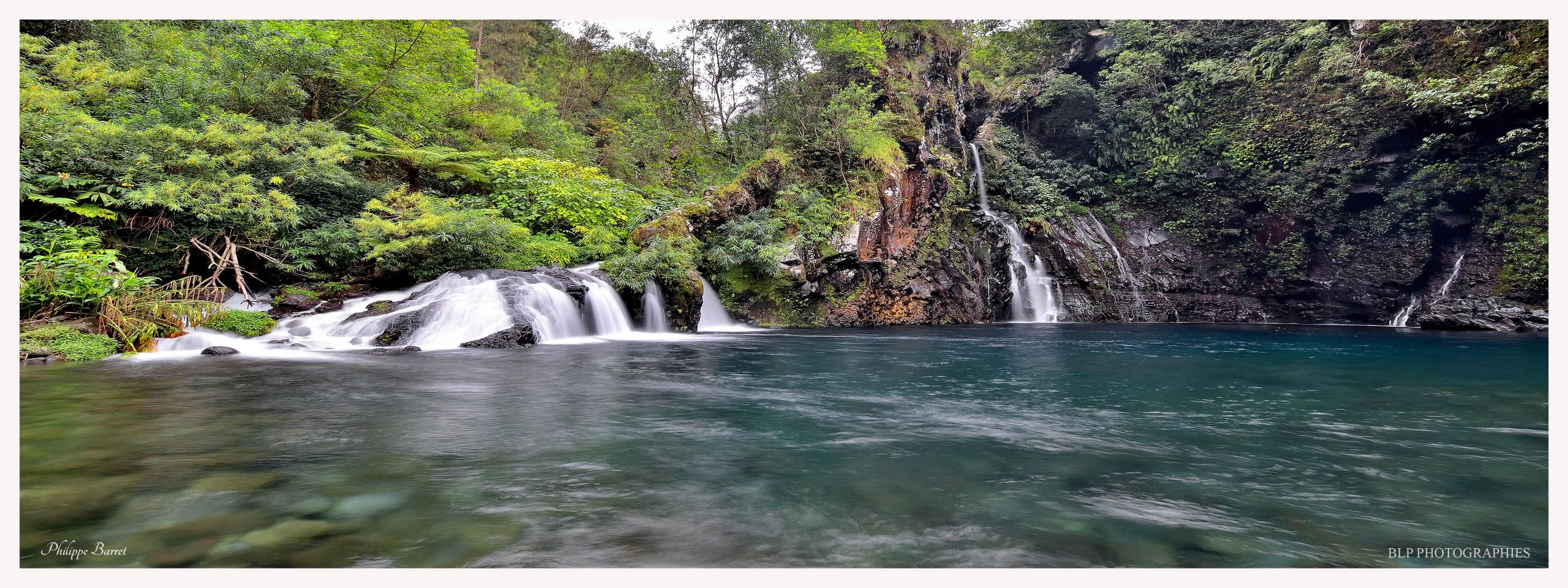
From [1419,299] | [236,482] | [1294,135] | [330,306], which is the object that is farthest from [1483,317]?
[330,306]

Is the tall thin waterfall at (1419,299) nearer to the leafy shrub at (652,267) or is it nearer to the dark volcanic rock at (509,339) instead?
the leafy shrub at (652,267)

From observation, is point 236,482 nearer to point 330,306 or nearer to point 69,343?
point 69,343

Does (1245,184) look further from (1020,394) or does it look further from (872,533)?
(872,533)

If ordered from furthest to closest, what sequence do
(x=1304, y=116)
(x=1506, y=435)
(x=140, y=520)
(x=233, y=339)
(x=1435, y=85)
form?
1. (x=1304, y=116)
2. (x=1435, y=85)
3. (x=233, y=339)
4. (x=1506, y=435)
5. (x=140, y=520)

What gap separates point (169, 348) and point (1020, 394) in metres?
11.3

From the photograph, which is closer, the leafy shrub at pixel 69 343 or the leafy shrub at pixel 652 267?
the leafy shrub at pixel 69 343

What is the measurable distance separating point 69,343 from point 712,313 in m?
11.4

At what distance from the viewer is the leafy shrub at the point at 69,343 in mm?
7758

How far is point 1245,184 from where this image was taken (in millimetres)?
21844

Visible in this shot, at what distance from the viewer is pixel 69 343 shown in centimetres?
791

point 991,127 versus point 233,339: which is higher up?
point 991,127

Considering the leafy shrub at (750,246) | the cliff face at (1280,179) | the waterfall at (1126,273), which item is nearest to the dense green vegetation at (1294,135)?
the cliff face at (1280,179)

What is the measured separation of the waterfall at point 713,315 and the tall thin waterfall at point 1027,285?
31.8ft

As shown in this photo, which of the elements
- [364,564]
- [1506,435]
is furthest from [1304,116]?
[364,564]
